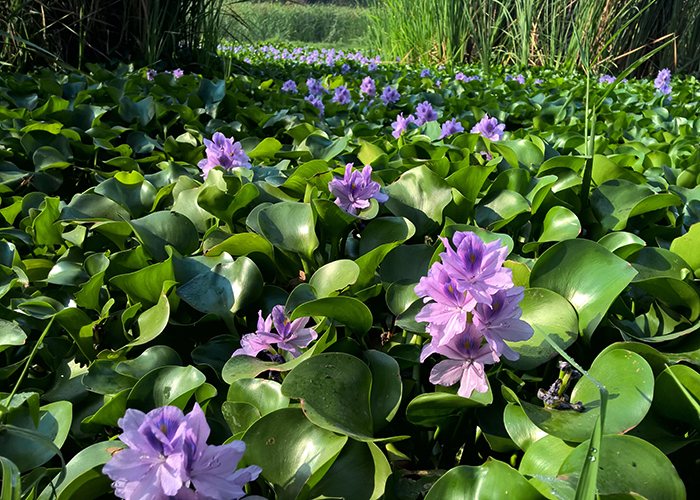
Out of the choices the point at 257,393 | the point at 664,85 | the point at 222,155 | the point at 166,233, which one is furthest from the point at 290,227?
the point at 664,85

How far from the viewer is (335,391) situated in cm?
82

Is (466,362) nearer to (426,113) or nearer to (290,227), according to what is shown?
(290,227)

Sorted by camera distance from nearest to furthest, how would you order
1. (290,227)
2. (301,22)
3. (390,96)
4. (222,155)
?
(290,227) → (222,155) → (390,96) → (301,22)

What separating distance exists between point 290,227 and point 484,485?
0.78 meters

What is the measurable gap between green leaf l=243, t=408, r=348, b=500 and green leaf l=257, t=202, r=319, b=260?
545 millimetres

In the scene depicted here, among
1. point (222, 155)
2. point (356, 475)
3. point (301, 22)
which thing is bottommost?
point (356, 475)

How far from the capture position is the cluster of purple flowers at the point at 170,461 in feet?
1.86

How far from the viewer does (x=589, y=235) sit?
149cm

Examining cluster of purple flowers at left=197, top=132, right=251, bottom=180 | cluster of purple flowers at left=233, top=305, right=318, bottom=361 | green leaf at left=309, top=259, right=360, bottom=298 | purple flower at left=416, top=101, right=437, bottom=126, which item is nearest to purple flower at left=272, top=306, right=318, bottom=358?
cluster of purple flowers at left=233, top=305, right=318, bottom=361

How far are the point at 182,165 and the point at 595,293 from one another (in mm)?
1612

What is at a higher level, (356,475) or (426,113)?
(426,113)

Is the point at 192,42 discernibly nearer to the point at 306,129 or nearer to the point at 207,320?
the point at 306,129

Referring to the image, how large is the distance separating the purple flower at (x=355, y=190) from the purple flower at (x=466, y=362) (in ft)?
1.86

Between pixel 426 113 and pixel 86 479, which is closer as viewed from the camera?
pixel 86 479
